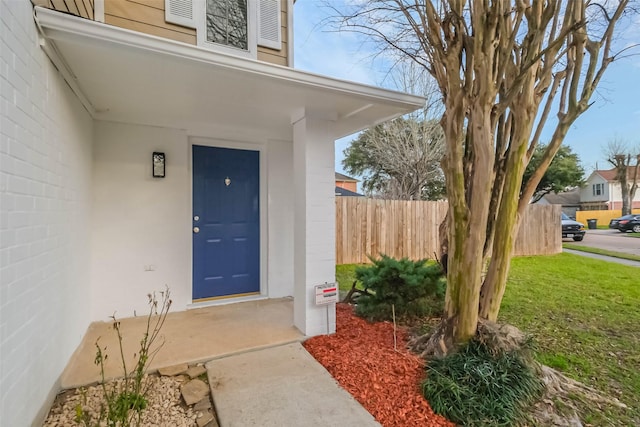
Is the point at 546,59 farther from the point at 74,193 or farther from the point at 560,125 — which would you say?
the point at 74,193

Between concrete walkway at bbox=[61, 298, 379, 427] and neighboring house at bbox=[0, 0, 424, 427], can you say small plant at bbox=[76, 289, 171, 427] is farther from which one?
neighboring house at bbox=[0, 0, 424, 427]

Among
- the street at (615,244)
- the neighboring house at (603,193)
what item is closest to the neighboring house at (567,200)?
the neighboring house at (603,193)

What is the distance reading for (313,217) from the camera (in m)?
3.11

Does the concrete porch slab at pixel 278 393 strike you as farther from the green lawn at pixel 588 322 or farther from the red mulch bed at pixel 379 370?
the green lawn at pixel 588 322

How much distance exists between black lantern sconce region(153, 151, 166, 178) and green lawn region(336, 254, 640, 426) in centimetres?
339

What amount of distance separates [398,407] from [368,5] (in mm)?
3417

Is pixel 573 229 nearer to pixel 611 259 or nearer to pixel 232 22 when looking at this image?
pixel 611 259

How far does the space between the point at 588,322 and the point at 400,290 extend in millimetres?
2428

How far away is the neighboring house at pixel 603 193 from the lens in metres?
28.3

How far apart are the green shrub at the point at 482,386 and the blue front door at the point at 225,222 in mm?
2650

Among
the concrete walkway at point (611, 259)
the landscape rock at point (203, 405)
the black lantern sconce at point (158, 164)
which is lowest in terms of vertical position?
the concrete walkway at point (611, 259)

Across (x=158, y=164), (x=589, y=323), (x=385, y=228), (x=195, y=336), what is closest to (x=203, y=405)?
(x=195, y=336)

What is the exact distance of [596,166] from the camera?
27.3m

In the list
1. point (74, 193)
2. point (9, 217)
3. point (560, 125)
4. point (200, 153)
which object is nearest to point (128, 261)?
point (74, 193)
